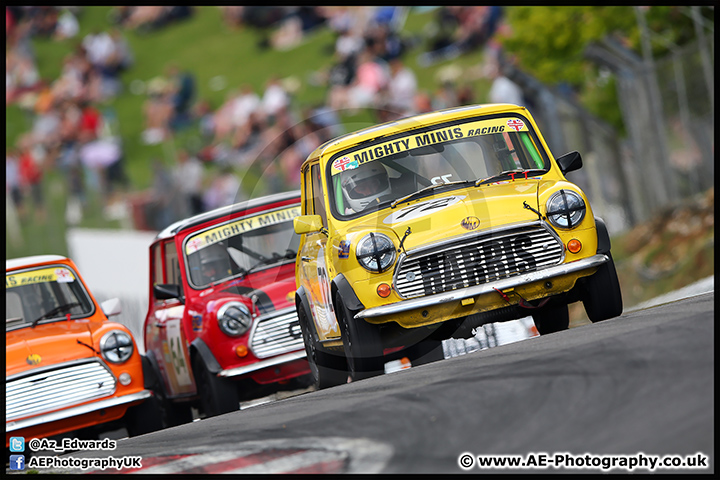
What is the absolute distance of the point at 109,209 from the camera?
2064 cm

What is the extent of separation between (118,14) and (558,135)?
2505 centimetres

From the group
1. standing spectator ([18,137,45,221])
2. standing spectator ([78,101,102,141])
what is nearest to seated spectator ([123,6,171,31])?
standing spectator ([78,101,102,141])

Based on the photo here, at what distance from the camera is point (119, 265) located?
1912cm

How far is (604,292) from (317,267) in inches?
89.6

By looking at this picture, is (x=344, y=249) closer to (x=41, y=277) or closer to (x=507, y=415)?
(x=507, y=415)

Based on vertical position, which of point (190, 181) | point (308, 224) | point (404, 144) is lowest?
point (308, 224)

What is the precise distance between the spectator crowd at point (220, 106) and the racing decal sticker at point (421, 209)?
1274 cm

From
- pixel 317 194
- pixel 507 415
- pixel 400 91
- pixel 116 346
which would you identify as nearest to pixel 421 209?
pixel 317 194

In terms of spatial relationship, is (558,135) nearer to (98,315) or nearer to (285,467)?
(98,315)

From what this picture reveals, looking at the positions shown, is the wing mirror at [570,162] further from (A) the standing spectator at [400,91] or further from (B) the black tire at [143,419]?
(A) the standing spectator at [400,91]

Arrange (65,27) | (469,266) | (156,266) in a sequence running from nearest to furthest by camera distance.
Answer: (469,266), (156,266), (65,27)

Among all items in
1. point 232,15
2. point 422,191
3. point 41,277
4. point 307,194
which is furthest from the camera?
point 232,15

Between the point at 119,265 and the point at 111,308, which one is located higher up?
the point at 119,265

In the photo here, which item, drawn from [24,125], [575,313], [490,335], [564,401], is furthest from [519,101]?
[24,125]
